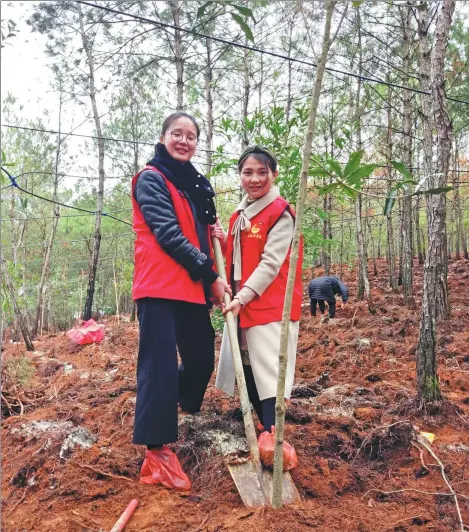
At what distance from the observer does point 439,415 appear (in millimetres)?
2848

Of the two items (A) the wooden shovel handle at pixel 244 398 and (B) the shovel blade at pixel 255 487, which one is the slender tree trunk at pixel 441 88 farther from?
(B) the shovel blade at pixel 255 487

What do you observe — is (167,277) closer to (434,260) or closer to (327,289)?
(434,260)

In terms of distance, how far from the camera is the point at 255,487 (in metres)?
1.93

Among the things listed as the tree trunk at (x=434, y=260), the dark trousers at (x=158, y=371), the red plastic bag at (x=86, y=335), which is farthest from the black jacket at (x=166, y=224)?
the red plastic bag at (x=86, y=335)

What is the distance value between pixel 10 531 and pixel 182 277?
1297 mm

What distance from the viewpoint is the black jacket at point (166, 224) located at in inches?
82.1

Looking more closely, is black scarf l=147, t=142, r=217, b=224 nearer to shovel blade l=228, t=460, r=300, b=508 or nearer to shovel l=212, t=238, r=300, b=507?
shovel l=212, t=238, r=300, b=507

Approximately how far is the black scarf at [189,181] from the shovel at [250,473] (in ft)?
2.14

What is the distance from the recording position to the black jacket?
2.09m

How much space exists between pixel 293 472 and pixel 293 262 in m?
1.16

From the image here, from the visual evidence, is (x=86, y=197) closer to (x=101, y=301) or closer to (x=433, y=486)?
(x=101, y=301)

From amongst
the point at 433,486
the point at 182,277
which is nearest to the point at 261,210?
the point at 182,277

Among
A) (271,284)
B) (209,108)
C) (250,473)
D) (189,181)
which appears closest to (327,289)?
(209,108)

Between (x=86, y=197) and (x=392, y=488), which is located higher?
(x=86, y=197)
